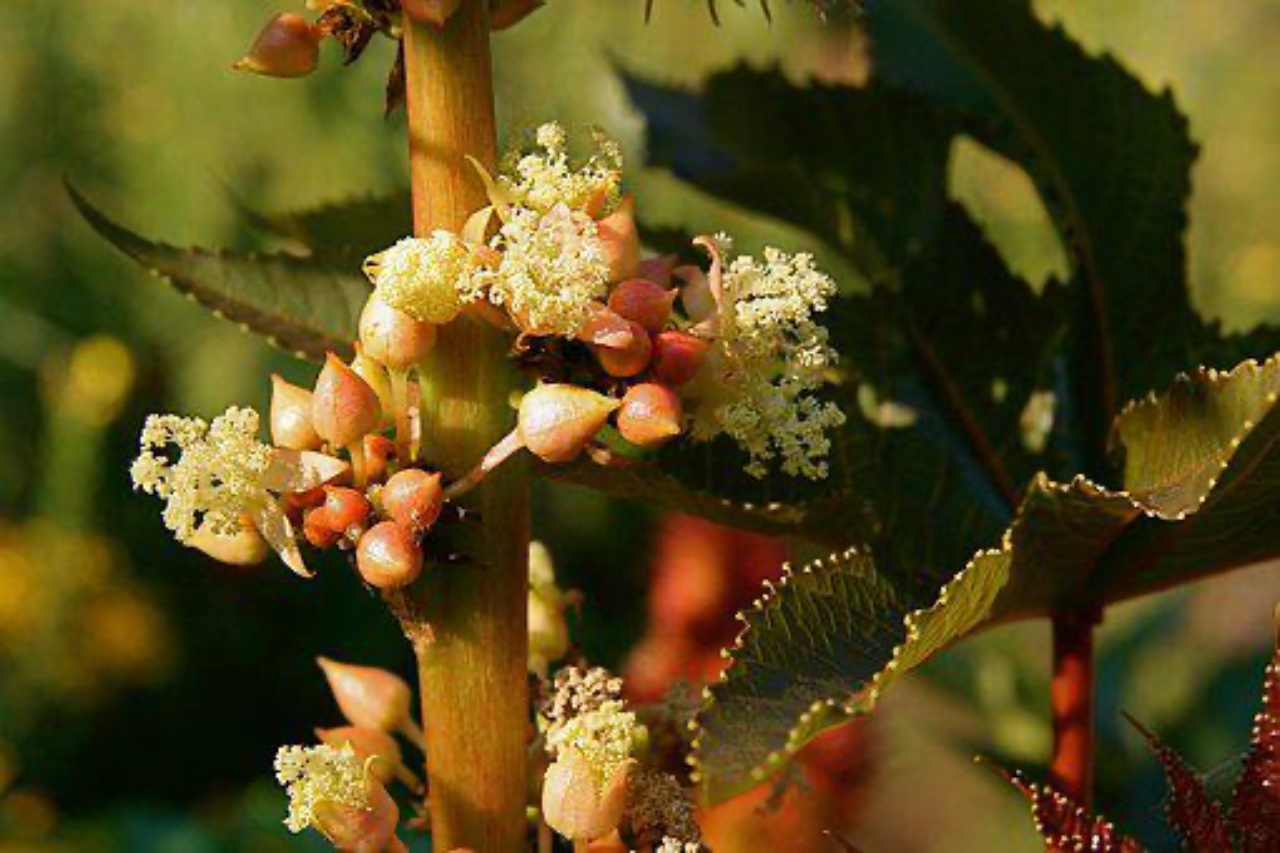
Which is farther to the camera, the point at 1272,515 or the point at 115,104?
the point at 115,104

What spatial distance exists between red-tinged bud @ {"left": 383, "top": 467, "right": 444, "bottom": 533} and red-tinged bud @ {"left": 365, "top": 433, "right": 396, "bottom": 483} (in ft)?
0.06

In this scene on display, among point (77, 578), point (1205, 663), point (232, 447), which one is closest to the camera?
point (232, 447)

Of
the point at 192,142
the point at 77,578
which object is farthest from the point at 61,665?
the point at 192,142

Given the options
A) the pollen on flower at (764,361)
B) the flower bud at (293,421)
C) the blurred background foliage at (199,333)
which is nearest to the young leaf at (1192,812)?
the pollen on flower at (764,361)

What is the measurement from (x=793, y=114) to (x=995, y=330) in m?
0.12

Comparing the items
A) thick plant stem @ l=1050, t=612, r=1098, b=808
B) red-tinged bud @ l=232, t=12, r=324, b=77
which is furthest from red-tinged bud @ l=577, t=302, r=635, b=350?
thick plant stem @ l=1050, t=612, r=1098, b=808

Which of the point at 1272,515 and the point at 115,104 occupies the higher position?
the point at 1272,515

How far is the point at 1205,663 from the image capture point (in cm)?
121

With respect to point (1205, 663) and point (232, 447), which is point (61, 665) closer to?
point (1205, 663)

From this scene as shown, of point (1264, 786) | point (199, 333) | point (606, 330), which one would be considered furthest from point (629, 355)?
point (199, 333)

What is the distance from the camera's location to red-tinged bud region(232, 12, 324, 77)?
0.48m

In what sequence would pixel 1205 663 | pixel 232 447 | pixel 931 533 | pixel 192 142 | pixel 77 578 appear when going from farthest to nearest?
pixel 192 142 < pixel 77 578 < pixel 1205 663 < pixel 931 533 < pixel 232 447

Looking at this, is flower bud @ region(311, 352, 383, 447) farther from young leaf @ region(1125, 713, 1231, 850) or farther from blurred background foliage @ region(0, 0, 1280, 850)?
A: blurred background foliage @ region(0, 0, 1280, 850)

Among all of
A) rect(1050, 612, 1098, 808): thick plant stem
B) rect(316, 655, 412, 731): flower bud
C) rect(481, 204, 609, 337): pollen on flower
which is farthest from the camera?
rect(1050, 612, 1098, 808): thick plant stem
